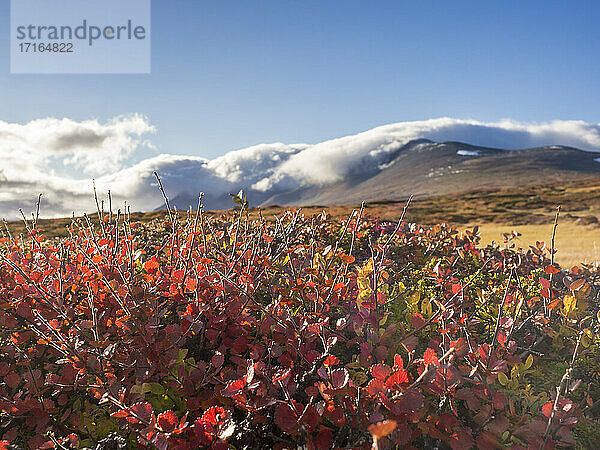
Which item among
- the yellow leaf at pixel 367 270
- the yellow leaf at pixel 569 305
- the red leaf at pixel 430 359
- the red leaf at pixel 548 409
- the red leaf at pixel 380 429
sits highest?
the yellow leaf at pixel 367 270

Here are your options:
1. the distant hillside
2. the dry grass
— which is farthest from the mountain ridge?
the dry grass

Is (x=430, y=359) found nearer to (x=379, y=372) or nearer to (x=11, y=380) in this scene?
(x=379, y=372)

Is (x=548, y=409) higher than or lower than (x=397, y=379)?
lower

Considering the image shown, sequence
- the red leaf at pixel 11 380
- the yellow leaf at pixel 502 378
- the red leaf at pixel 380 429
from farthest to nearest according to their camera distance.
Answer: the red leaf at pixel 11 380 < the yellow leaf at pixel 502 378 < the red leaf at pixel 380 429

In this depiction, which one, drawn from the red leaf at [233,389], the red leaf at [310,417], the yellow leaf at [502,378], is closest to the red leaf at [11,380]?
the red leaf at [233,389]

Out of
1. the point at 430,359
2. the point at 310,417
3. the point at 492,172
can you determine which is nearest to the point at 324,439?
the point at 310,417

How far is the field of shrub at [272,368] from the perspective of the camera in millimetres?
1532

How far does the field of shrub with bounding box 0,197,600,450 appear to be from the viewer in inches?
60.3

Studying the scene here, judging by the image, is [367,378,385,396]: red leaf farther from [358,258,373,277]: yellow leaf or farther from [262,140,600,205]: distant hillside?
[262,140,600,205]: distant hillside

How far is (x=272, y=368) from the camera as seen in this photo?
70.7 inches

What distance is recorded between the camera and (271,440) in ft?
5.73

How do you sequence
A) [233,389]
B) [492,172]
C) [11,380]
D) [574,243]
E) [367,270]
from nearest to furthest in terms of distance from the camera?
[233,389] < [11,380] < [367,270] < [574,243] < [492,172]

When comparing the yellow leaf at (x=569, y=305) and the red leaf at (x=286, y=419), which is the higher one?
the yellow leaf at (x=569, y=305)

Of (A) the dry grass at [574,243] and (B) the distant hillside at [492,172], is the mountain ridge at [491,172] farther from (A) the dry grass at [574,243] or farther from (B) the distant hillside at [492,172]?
(A) the dry grass at [574,243]
